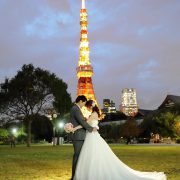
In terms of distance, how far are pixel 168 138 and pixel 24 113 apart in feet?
77.3

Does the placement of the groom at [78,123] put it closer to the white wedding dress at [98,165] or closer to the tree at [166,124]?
the white wedding dress at [98,165]

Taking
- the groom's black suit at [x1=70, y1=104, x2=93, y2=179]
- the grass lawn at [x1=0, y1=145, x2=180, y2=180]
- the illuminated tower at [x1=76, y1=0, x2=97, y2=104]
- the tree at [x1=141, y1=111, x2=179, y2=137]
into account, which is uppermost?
the illuminated tower at [x1=76, y1=0, x2=97, y2=104]

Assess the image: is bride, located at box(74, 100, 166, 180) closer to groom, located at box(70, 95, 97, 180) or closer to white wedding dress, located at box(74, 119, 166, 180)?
white wedding dress, located at box(74, 119, 166, 180)

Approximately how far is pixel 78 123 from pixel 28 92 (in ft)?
124

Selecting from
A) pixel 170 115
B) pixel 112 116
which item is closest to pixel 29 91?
pixel 170 115

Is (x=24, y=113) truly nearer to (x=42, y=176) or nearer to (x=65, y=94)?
(x=65, y=94)

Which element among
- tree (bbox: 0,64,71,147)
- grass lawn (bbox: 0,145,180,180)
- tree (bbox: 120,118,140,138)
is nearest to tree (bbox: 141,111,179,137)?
tree (bbox: 120,118,140,138)

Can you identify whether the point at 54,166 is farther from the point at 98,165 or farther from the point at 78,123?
the point at 78,123

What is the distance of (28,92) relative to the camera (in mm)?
45656

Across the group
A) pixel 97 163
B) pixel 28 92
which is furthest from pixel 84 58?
pixel 97 163

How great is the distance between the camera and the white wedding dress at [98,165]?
8258mm

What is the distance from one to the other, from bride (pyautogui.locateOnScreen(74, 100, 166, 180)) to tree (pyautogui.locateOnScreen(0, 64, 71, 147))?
3693 centimetres

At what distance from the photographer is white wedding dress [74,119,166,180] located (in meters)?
8.26

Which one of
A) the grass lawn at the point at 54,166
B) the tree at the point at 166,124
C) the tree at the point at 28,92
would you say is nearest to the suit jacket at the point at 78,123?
the grass lawn at the point at 54,166
